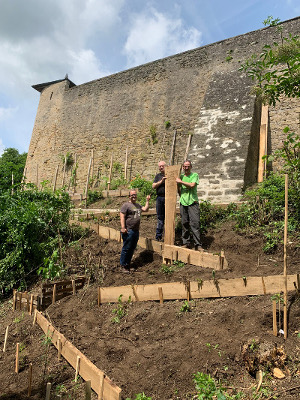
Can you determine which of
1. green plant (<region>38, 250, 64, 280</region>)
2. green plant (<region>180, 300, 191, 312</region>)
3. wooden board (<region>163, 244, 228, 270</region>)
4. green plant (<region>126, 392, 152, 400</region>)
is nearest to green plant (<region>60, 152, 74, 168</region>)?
green plant (<region>38, 250, 64, 280</region>)

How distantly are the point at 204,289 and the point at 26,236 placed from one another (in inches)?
150

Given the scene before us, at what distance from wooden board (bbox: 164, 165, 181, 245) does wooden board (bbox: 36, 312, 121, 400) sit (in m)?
2.28

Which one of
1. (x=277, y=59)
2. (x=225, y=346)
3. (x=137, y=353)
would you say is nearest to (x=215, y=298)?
(x=225, y=346)

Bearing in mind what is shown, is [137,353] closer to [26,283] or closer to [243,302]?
[243,302]

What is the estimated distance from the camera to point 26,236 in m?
6.08

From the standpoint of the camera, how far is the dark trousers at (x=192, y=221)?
5102mm

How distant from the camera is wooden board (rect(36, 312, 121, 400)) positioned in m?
2.47

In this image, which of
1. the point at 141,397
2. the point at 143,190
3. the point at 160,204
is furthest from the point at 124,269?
the point at 143,190

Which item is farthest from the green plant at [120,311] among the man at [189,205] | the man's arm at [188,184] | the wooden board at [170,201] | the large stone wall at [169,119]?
the large stone wall at [169,119]

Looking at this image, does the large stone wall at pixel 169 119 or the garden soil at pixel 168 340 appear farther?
the large stone wall at pixel 169 119

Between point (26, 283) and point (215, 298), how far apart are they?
365 centimetres

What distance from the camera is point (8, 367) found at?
3377mm

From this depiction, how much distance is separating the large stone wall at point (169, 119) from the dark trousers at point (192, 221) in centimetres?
196

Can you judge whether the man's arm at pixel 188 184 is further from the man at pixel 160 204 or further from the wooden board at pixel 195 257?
the wooden board at pixel 195 257
